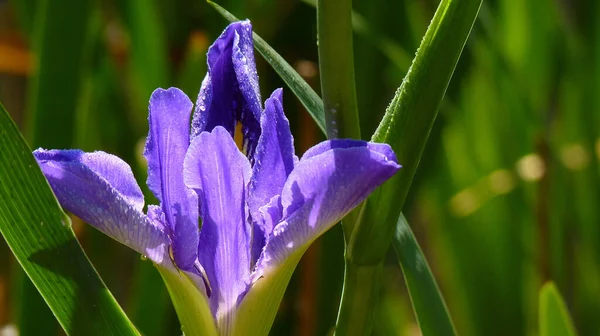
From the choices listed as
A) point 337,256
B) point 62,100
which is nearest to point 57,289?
point 62,100

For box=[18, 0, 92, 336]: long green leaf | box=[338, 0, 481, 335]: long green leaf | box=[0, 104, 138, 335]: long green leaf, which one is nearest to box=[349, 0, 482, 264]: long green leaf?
box=[338, 0, 481, 335]: long green leaf

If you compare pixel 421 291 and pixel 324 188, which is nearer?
pixel 324 188

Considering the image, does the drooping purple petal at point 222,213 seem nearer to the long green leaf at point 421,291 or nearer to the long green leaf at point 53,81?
the long green leaf at point 421,291

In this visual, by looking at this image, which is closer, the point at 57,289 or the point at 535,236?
Answer: the point at 57,289

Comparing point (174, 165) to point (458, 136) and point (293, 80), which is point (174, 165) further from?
point (458, 136)

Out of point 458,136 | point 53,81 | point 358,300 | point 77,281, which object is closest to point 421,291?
point 358,300

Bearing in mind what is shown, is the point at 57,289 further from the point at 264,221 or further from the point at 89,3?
the point at 89,3
